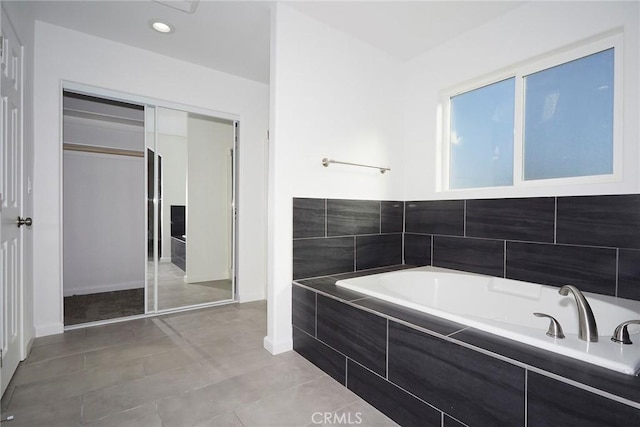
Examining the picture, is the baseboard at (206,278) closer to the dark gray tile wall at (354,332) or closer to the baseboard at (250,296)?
the baseboard at (250,296)

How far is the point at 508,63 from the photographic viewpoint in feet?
7.25

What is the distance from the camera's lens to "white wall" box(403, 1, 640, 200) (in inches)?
67.2

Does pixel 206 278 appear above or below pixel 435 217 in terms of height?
below

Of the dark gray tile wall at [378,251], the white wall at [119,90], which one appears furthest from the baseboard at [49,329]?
the dark gray tile wall at [378,251]

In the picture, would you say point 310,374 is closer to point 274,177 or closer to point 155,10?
point 274,177

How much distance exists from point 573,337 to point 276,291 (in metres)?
1.61

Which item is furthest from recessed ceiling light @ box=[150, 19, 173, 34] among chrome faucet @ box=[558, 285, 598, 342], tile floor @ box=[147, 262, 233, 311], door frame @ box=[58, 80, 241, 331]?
chrome faucet @ box=[558, 285, 598, 342]

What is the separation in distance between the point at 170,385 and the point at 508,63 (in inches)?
118

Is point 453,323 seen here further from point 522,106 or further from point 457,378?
point 522,106

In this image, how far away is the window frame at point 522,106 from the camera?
5.85ft

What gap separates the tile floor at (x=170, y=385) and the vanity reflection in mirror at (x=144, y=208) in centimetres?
71

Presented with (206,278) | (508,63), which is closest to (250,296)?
(206,278)

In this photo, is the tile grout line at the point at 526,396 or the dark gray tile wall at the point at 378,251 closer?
the tile grout line at the point at 526,396

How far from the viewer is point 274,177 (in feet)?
7.04
